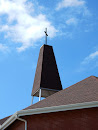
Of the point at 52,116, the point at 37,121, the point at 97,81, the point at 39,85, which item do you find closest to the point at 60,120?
the point at 52,116

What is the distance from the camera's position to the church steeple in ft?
64.0

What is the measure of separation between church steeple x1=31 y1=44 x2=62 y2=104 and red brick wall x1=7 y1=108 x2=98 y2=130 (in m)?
8.51

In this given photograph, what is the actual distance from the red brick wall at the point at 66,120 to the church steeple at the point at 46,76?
8.51m

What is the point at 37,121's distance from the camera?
32.4 feet

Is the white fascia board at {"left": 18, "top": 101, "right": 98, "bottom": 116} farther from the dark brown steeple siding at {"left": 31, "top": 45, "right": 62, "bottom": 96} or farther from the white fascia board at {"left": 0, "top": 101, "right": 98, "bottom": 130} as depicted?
the dark brown steeple siding at {"left": 31, "top": 45, "right": 62, "bottom": 96}

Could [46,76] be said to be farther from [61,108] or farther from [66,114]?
[61,108]

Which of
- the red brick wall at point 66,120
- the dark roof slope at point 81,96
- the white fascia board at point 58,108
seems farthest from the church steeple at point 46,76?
the white fascia board at point 58,108

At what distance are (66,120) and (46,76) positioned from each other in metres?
11.1

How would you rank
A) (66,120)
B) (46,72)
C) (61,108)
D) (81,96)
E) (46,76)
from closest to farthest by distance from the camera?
(61,108)
(66,120)
(81,96)
(46,76)
(46,72)

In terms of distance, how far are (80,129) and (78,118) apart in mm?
410

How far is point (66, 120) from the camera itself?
30.1 feet

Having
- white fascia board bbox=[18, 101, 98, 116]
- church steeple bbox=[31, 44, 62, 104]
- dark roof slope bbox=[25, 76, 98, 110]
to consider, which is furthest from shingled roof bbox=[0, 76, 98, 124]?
church steeple bbox=[31, 44, 62, 104]

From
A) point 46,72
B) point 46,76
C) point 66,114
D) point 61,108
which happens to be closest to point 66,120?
point 66,114

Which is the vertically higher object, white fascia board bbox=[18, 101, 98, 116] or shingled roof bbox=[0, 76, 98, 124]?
shingled roof bbox=[0, 76, 98, 124]
